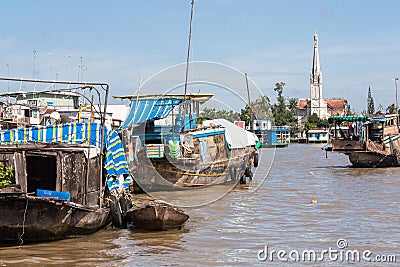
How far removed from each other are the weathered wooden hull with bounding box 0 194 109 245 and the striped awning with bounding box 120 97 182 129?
730 cm

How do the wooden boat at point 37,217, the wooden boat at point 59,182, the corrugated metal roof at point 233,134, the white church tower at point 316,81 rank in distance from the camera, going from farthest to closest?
the white church tower at point 316,81 → the corrugated metal roof at point 233,134 → the wooden boat at point 59,182 → the wooden boat at point 37,217

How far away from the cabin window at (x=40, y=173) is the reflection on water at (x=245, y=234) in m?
1.20

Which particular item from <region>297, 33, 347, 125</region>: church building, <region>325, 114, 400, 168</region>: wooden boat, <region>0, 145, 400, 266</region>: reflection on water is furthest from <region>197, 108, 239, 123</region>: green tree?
<region>297, 33, 347, 125</region>: church building

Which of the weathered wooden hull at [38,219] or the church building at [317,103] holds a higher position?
the church building at [317,103]

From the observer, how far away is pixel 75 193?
9227 mm

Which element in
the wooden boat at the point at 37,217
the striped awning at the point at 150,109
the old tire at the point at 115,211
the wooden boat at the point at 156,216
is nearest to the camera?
the wooden boat at the point at 37,217

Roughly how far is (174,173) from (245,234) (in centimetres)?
561

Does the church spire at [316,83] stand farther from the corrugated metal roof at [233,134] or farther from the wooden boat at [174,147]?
the wooden boat at [174,147]

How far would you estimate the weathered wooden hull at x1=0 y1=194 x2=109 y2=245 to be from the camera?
8.11 metres

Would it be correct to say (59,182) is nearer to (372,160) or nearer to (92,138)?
(92,138)

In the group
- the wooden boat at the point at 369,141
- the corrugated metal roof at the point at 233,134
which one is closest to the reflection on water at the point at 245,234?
the corrugated metal roof at the point at 233,134

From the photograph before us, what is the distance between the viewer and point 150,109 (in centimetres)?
1653

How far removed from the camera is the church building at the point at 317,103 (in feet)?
299

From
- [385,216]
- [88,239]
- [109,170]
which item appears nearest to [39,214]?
[88,239]
